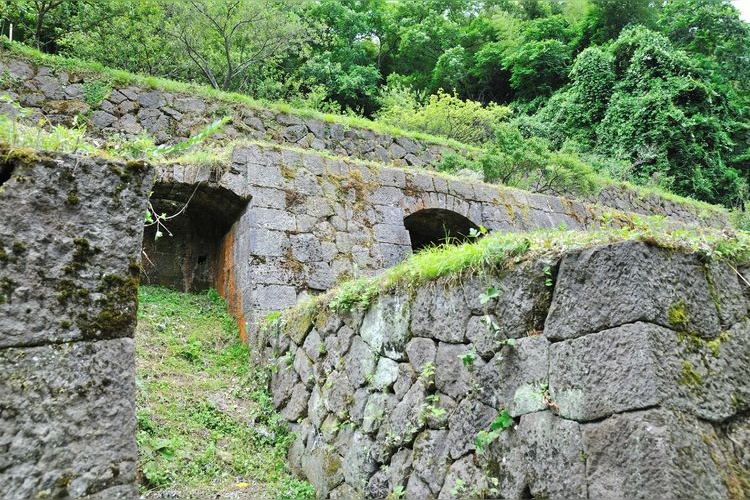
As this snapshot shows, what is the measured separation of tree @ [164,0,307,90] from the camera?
12203 millimetres

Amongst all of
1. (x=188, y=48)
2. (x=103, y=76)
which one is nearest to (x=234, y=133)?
(x=103, y=76)

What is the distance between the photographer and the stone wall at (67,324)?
1780 millimetres

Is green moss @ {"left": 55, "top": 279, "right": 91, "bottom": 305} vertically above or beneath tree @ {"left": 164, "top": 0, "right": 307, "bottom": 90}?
beneath

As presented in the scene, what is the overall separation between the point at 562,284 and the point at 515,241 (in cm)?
38

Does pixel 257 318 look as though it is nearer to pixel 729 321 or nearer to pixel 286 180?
pixel 286 180

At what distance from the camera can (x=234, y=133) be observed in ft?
32.9

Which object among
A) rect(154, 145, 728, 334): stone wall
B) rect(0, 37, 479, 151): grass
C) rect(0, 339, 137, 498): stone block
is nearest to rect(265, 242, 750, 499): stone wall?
rect(0, 339, 137, 498): stone block

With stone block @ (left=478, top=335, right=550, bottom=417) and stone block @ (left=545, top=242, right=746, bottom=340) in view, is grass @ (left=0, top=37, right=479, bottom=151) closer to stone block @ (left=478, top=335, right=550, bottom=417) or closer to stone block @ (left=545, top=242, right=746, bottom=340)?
stone block @ (left=478, top=335, right=550, bottom=417)

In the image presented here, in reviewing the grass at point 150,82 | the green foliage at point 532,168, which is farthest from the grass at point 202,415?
the green foliage at point 532,168

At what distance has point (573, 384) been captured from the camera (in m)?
2.23

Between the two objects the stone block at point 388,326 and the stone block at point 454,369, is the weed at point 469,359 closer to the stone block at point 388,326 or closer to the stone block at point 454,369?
the stone block at point 454,369

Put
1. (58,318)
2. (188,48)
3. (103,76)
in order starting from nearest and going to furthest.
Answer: (58,318) → (103,76) → (188,48)

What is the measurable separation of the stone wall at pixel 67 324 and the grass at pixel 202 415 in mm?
1645

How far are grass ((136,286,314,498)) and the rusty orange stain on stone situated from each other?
12cm
